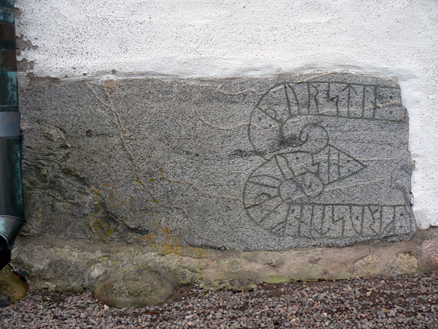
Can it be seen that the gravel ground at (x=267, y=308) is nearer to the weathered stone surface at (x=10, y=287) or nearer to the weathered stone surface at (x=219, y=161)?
the weathered stone surface at (x=10, y=287)

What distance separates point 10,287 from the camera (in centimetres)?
186

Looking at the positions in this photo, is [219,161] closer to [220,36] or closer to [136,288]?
[220,36]

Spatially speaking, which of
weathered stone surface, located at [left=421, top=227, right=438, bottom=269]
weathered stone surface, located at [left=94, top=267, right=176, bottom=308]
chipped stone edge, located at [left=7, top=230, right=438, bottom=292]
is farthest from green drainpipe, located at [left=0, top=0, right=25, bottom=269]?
weathered stone surface, located at [left=421, top=227, right=438, bottom=269]

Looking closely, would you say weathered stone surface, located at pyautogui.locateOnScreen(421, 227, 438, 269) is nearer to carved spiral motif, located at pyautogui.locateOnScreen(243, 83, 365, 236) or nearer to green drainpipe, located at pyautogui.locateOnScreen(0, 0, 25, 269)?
carved spiral motif, located at pyautogui.locateOnScreen(243, 83, 365, 236)

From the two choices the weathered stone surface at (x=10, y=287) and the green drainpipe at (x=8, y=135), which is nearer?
the green drainpipe at (x=8, y=135)

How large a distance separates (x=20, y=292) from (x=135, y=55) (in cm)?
147

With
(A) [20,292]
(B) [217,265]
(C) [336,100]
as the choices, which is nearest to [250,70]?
(C) [336,100]

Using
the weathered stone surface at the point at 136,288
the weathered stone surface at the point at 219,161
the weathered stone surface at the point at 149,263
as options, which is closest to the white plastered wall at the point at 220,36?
the weathered stone surface at the point at 219,161

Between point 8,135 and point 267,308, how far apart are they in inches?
63.0

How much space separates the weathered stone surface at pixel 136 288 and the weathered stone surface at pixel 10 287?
42cm

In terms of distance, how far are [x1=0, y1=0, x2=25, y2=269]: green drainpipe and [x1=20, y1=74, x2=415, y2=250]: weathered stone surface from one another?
0.42ft

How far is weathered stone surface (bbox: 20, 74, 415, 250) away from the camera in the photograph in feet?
6.09

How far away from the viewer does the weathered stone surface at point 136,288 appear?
5.81ft

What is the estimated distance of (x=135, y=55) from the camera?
1848mm
